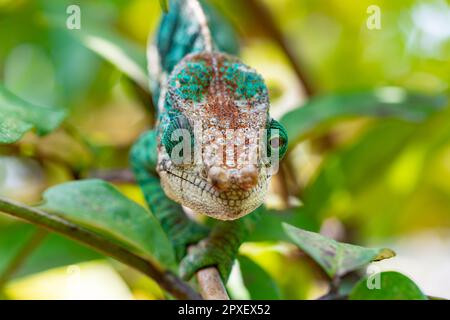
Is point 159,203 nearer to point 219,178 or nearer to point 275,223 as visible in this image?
point 275,223

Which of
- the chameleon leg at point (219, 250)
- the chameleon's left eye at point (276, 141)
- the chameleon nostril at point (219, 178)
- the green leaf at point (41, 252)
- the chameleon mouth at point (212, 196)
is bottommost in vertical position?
the green leaf at point (41, 252)

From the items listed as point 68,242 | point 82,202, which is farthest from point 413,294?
point 68,242

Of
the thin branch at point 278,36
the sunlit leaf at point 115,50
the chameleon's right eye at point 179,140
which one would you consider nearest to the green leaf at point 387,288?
the chameleon's right eye at point 179,140

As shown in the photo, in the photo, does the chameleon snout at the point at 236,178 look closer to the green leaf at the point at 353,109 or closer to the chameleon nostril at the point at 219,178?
the chameleon nostril at the point at 219,178

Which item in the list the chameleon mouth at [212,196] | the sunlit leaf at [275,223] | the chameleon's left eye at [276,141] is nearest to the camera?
the chameleon mouth at [212,196]

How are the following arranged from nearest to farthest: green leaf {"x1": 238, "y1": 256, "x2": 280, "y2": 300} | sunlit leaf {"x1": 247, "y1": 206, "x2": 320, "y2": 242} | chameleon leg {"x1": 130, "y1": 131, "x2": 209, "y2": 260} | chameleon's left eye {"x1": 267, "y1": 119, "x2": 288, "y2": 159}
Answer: chameleon's left eye {"x1": 267, "y1": 119, "x2": 288, "y2": 159}
green leaf {"x1": 238, "y1": 256, "x2": 280, "y2": 300}
chameleon leg {"x1": 130, "y1": 131, "x2": 209, "y2": 260}
sunlit leaf {"x1": 247, "y1": 206, "x2": 320, "y2": 242}

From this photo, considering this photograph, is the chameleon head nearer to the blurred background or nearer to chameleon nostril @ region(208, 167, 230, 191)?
chameleon nostril @ region(208, 167, 230, 191)

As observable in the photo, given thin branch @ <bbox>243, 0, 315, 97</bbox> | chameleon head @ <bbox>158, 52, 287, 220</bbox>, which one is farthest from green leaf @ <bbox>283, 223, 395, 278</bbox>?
thin branch @ <bbox>243, 0, 315, 97</bbox>
